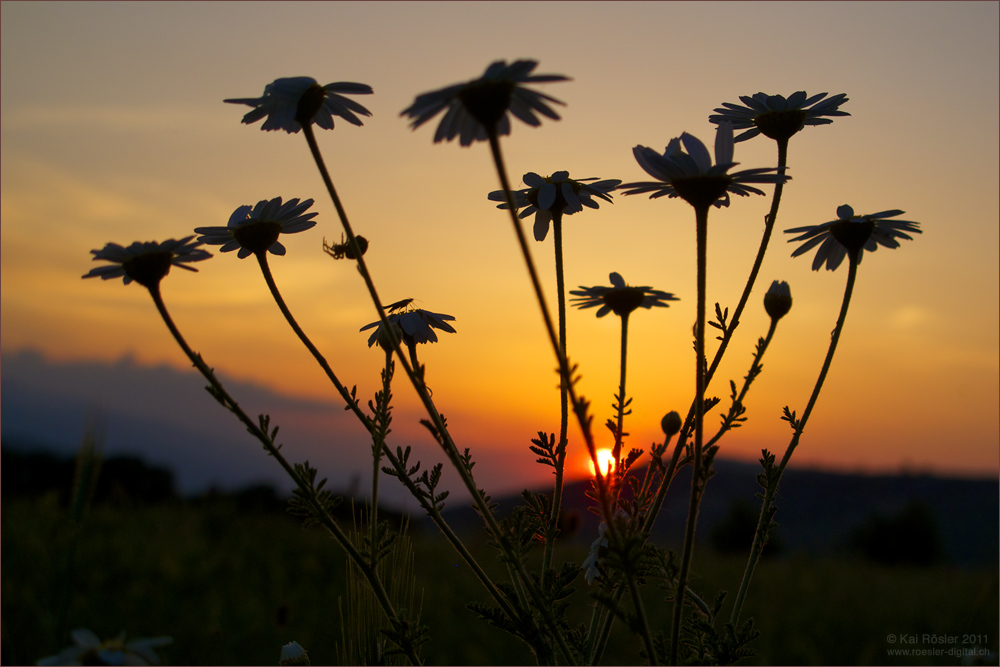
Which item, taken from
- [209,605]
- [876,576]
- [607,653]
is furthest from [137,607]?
[876,576]

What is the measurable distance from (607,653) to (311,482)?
657cm

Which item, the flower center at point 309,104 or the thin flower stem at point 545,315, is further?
the flower center at point 309,104

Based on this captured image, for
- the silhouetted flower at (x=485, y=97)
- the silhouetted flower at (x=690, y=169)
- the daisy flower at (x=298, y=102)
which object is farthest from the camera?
the daisy flower at (x=298, y=102)

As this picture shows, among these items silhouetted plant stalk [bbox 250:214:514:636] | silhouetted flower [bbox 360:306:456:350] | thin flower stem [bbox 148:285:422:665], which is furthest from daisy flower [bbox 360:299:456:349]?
thin flower stem [bbox 148:285:422:665]

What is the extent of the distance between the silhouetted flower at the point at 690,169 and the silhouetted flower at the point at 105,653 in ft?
3.74

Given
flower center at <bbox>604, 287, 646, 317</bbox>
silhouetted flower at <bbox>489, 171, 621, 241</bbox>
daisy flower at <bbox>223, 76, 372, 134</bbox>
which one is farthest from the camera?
silhouetted flower at <bbox>489, 171, 621, 241</bbox>

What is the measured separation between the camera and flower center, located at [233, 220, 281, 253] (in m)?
1.67

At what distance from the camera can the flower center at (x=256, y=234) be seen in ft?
5.48

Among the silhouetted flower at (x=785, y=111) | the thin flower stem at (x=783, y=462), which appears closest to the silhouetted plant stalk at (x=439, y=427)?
the thin flower stem at (x=783, y=462)

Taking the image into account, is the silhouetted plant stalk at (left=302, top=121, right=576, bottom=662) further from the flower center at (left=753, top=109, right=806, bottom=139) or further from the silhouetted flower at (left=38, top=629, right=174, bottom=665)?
the flower center at (left=753, top=109, right=806, bottom=139)

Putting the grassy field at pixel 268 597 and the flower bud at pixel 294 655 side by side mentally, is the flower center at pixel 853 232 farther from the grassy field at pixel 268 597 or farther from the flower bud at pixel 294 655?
the grassy field at pixel 268 597

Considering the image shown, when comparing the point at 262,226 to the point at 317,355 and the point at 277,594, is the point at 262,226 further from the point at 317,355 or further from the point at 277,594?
the point at 277,594

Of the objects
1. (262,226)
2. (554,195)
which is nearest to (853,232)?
(554,195)

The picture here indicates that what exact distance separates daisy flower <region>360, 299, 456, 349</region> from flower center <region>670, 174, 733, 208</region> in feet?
2.34
